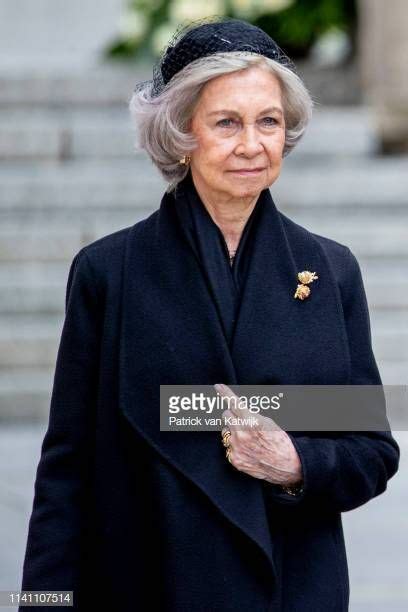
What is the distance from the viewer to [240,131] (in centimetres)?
242

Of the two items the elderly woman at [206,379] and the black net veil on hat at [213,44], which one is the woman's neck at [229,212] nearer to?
the elderly woman at [206,379]

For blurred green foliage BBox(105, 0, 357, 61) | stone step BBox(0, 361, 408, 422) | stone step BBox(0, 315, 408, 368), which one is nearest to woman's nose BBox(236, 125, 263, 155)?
stone step BBox(0, 361, 408, 422)

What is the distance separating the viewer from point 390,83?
1028 cm

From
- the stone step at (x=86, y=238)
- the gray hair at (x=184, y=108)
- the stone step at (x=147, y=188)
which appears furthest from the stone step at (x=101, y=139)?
the gray hair at (x=184, y=108)

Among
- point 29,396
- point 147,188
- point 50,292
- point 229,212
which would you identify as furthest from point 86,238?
point 229,212

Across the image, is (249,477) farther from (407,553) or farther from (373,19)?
(373,19)

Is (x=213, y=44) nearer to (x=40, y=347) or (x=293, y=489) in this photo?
(x=293, y=489)

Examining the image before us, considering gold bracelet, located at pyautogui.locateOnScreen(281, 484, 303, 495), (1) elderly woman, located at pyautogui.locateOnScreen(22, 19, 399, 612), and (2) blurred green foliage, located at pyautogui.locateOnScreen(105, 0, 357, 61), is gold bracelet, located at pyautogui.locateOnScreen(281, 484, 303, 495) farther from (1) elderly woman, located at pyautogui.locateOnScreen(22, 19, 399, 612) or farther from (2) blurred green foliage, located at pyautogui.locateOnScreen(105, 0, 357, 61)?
(2) blurred green foliage, located at pyautogui.locateOnScreen(105, 0, 357, 61)

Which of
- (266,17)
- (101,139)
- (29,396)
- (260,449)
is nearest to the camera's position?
(260,449)

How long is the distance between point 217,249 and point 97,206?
6261 millimetres

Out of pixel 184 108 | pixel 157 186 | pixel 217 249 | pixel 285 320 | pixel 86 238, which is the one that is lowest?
pixel 285 320

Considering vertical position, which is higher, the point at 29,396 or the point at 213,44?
the point at 29,396

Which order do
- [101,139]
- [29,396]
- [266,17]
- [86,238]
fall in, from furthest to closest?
1. [266,17]
2. [101,139]
3. [86,238]
4. [29,396]

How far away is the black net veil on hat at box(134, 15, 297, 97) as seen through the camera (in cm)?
238
